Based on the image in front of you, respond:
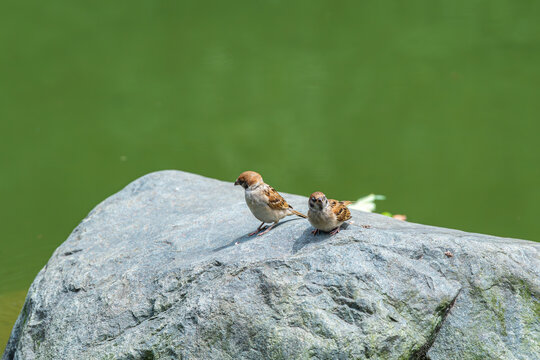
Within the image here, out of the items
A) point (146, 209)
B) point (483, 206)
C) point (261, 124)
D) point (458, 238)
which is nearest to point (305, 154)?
point (261, 124)

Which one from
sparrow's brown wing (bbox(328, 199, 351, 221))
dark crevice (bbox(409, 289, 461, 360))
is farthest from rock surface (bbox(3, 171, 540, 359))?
sparrow's brown wing (bbox(328, 199, 351, 221))

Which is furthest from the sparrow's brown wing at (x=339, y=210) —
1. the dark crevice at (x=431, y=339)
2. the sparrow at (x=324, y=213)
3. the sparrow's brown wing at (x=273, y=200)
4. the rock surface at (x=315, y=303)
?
the dark crevice at (x=431, y=339)

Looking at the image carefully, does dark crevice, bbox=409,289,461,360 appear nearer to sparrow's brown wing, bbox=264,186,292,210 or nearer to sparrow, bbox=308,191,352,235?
sparrow, bbox=308,191,352,235

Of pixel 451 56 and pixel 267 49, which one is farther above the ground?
pixel 451 56

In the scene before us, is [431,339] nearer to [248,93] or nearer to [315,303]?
[315,303]

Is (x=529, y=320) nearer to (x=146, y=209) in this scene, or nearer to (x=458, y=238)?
(x=458, y=238)

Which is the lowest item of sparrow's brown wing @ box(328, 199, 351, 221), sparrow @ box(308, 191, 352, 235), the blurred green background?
→ sparrow @ box(308, 191, 352, 235)

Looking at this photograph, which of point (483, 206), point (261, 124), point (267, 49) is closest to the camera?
point (483, 206)
